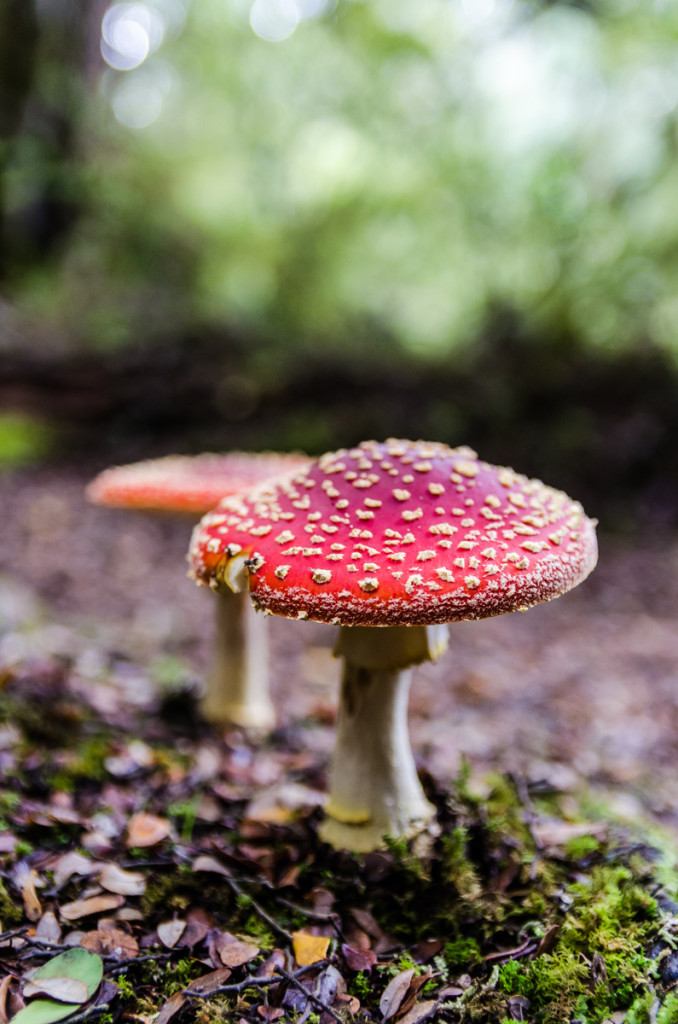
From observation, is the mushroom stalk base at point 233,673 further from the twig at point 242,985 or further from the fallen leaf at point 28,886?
the twig at point 242,985

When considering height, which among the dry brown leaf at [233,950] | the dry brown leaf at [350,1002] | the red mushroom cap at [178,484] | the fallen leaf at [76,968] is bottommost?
the dry brown leaf at [350,1002]

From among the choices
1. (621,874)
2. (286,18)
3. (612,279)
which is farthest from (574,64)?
(621,874)

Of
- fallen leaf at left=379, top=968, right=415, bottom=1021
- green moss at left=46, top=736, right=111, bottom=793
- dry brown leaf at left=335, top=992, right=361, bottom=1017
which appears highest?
green moss at left=46, top=736, right=111, bottom=793

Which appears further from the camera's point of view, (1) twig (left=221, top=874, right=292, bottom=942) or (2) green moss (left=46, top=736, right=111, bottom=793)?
(2) green moss (left=46, top=736, right=111, bottom=793)

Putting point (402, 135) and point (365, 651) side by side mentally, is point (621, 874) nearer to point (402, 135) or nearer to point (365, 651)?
point (365, 651)

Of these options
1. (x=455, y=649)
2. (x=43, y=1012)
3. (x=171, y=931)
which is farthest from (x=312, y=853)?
(x=455, y=649)

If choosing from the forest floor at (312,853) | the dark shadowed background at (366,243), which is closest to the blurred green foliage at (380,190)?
the dark shadowed background at (366,243)

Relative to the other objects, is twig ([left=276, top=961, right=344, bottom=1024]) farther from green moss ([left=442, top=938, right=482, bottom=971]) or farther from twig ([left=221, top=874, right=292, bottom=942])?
green moss ([left=442, top=938, right=482, bottom=971])

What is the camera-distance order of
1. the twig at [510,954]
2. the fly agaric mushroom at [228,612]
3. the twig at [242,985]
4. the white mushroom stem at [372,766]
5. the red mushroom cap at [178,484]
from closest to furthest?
the twig at [242,985], the twig at [510,954], the white mushroom stem at [372,766], the red mushroom cap at [178,484], the fly agaric mushroom at [228,612]

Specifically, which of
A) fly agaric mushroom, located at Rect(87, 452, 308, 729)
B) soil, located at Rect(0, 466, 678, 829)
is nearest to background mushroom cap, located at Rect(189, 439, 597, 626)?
fly agaric mushroom, located at Rect(87, 452, 308, 729)
